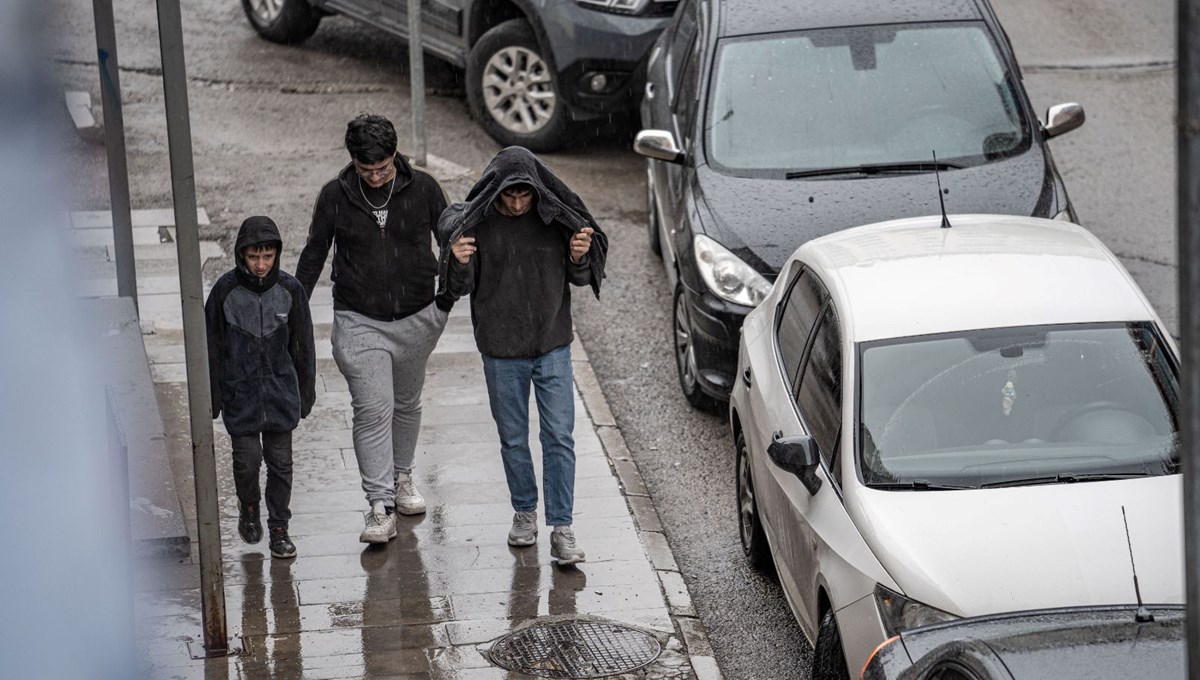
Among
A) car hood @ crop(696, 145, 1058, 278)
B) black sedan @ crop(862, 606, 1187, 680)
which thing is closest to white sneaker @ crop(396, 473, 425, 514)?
car hood @ crop(696, 145, 1058, 278)

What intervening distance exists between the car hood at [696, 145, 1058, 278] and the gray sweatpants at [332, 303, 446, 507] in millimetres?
1928

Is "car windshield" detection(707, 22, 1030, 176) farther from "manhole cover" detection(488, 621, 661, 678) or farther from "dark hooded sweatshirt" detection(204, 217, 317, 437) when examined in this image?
"manhole cover" detection(488, 621, 661, 678)

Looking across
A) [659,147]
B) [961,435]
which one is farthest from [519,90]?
[961,435]

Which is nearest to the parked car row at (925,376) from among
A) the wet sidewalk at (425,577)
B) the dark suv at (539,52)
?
the wet sidewalk at (425,577)

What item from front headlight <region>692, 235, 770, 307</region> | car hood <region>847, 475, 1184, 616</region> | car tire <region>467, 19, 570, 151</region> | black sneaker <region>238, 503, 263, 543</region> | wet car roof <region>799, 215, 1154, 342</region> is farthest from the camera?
car tire <region>467, 19, 570, 151</region>

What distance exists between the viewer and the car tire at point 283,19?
15.2 meters

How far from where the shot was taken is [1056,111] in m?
9.27

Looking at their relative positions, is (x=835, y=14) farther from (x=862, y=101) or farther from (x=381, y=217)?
(x=381, y=217)

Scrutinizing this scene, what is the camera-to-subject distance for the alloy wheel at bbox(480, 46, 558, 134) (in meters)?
12.9

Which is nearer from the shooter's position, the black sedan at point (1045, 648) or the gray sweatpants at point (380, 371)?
the black sedan at point (1045, 648)

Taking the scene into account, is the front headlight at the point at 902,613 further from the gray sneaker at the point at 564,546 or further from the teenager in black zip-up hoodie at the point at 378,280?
the teenager in black zip-up hoodie at the point at 378,280

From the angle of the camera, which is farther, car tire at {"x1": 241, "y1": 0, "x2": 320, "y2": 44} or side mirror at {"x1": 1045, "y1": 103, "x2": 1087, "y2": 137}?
car tire at {"x1": 241, "y1": 0, "x2": 320, "y2": 44}

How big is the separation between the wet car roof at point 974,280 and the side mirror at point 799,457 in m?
0.51

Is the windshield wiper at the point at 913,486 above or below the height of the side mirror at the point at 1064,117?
below
